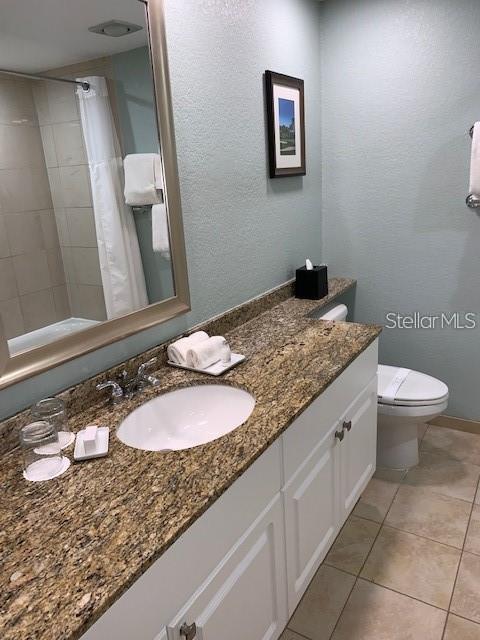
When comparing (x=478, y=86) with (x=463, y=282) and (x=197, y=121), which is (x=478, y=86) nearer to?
(x=463, y=282)

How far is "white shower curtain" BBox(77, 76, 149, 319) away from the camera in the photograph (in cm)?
135

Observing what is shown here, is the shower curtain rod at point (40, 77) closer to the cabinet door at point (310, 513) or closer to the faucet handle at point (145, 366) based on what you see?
the faucet handle at point (145, 366)

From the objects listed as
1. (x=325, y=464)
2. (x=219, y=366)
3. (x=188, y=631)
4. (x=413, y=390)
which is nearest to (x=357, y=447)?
(x=325, y=464)

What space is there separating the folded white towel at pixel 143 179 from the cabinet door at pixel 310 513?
0.95m

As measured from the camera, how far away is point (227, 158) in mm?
1901

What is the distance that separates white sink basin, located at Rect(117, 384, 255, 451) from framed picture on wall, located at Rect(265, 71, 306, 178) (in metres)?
1.14

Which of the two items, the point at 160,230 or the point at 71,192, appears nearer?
the point at 71,192

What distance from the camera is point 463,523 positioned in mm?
2023

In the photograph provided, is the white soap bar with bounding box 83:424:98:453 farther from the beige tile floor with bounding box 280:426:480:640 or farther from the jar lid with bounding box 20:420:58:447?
the beige tile floor with bounding box 280:426:480:640

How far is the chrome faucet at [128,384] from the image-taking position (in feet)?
4.63

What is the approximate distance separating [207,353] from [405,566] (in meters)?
1.12

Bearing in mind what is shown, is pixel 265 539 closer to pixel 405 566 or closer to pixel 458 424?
pixel 405 566

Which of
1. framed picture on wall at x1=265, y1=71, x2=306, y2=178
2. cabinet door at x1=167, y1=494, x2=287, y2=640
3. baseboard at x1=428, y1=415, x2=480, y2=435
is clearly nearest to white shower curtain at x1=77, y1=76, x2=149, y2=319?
cabinet door at x1=167, y1=494, x2=287, y2=640

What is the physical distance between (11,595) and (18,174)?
2.96 feet
